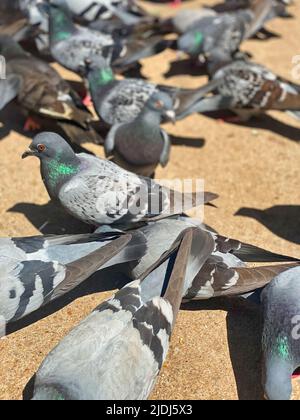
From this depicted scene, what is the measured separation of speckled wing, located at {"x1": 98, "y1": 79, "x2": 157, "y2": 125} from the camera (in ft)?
19.2

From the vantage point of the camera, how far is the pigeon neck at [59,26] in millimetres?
7027

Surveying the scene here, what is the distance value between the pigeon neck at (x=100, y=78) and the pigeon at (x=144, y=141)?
0.78 m

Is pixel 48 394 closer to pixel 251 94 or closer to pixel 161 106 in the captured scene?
pixel 161 106

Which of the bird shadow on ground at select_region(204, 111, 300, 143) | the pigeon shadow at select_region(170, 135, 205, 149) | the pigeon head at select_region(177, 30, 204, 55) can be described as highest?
the pigeon head at select_region(177, 30, 204, 55)

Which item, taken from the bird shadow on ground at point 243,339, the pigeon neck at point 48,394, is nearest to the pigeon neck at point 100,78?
the bird shadow on ground at point 243,339

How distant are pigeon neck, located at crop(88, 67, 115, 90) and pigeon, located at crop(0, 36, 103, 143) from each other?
0.24 metres

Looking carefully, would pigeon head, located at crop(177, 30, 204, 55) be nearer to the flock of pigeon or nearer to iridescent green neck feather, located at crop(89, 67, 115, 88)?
the flock of pigeon

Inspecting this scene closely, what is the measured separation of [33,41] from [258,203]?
4.43 m

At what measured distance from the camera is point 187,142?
21.2 ft

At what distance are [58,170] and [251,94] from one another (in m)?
2.95

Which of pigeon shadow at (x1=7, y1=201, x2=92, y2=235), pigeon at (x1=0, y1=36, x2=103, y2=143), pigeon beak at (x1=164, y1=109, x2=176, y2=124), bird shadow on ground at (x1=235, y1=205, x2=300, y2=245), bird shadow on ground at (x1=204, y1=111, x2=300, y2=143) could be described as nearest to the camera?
pigeon shadow at (x1=7, y1=201, x2=92, y2=235)

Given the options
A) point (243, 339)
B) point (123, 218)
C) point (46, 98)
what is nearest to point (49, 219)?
point (123, 218)

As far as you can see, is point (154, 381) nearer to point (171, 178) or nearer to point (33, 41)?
point (171, 178)

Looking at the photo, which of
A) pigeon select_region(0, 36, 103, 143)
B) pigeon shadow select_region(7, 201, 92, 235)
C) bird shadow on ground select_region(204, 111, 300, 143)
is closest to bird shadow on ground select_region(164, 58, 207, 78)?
bird shadow on ground select_region(204, 111, 300, 143)
